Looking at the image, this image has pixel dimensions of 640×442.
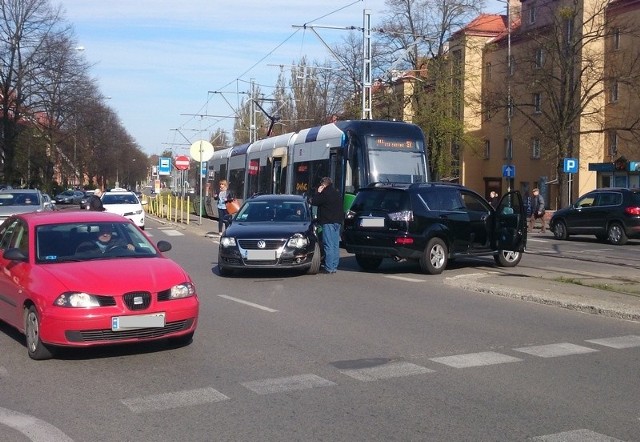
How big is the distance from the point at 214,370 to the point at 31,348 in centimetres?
194

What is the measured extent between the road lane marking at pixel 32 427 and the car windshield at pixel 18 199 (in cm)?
1924

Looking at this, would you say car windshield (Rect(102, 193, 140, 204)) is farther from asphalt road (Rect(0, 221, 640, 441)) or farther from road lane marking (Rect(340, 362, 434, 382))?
road lane marking (Rect(340, 362, 434, 382))

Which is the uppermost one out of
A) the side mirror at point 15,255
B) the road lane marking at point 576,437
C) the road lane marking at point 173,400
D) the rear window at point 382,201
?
the rear window at point 382,201

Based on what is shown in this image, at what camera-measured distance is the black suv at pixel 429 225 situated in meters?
15.9

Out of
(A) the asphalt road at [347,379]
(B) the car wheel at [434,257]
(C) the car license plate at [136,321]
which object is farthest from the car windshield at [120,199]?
(C) the car license plate at [136,321]

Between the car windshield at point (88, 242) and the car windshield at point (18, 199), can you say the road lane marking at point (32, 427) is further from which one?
the car windshield at point (18, 199)

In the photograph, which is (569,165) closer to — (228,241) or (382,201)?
(382,201)

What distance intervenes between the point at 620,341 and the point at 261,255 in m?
7.14

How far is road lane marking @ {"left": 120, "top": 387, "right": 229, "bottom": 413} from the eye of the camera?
6.61 m

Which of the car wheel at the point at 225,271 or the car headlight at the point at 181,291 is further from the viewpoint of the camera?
the car wheel at the point at 225,271

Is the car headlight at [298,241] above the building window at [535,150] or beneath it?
beneath

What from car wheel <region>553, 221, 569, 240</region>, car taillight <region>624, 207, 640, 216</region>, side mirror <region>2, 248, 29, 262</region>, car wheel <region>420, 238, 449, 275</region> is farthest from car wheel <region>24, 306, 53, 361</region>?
car wheel <region>553, 221, 569, 240</region>

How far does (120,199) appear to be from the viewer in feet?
108

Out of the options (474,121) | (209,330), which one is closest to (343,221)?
(209,330)
